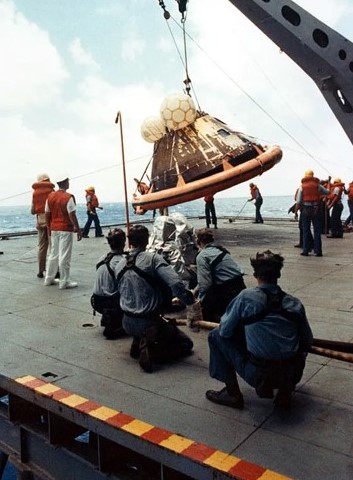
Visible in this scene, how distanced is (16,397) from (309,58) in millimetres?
4018

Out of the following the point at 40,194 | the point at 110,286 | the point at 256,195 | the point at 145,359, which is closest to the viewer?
the point at 145,359

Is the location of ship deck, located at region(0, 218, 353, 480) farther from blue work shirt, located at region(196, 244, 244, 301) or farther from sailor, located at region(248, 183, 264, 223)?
sailor, located at region(248, 183, 264, 223)

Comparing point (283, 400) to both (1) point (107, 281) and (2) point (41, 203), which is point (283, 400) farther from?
(2) point (41, 203)

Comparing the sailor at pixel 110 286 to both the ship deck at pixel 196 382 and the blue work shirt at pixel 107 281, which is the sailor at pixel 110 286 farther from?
the ship deck at pixel 196 382

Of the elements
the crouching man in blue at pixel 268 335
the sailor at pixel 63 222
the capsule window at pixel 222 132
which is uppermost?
the capsule window at pixel 222 132

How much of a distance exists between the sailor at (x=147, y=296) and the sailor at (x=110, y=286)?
53 centimetres

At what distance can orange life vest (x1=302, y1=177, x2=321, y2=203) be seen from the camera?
Answer: 9.97 metres

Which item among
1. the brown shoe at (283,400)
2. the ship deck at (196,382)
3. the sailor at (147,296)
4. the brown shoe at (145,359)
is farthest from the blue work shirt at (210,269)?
the brown shoe at (283,400)

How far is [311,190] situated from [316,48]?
21.1 feet

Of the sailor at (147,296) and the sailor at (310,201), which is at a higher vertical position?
the sailor at (310,201)

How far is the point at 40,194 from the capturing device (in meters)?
8.41

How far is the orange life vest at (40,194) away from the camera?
8.42 meters

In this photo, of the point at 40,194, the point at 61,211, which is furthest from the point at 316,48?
the point at 40,194

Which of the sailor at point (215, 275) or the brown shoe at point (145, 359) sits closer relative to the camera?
the brown shoe at point (145, 359)
